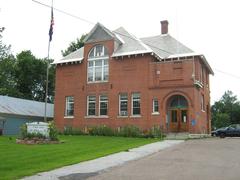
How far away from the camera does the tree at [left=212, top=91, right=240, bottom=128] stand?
61.2 meters

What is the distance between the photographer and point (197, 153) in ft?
61.3

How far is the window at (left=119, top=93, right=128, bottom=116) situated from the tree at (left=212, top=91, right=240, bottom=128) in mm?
28662

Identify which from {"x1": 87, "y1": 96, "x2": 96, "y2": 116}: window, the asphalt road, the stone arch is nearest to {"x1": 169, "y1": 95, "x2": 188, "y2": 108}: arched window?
the stone arch

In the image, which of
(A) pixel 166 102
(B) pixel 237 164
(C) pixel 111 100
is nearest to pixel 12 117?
(C) pixel 111 100

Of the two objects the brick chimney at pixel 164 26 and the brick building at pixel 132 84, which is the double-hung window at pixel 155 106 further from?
the brick chimney at pixel 164 26

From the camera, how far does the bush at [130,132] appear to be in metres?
32.8

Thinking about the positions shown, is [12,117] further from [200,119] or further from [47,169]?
[47,169]

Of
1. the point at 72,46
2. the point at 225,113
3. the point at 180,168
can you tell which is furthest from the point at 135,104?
the point at 225,113

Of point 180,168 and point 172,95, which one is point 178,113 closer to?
point 172,95

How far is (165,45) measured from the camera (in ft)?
133

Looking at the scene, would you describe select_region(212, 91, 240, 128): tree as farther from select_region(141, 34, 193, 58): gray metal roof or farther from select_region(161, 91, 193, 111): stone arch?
select_region(161, 91, 193, 111): stone arch

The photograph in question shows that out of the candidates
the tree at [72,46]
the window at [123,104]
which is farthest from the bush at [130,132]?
the tree at [72,46]

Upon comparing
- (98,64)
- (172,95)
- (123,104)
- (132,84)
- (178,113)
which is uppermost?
(98,64)

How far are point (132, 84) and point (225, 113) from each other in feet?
117
